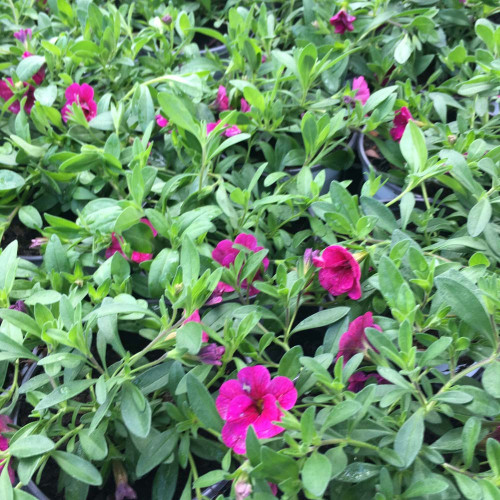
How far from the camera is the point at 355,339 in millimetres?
700

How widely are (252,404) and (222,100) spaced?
68 cm

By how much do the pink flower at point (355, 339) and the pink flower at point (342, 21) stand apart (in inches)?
30.4

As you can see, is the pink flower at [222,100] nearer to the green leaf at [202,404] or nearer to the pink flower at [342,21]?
the pink flower at [342,21]

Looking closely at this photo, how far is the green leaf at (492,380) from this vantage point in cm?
59

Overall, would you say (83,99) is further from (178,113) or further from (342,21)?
(342,21)

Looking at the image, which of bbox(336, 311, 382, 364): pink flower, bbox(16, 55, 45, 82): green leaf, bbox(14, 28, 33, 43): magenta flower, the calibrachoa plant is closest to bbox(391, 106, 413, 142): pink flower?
the calibrachoa plant

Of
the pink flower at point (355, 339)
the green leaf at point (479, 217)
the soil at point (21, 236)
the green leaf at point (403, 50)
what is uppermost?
the green leaf at point (403, 50)

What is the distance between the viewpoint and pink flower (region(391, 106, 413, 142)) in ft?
3.50

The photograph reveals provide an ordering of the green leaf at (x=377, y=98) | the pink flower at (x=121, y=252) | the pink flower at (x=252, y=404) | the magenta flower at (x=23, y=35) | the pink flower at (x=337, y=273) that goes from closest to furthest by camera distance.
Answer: the pink flower at (x=252, y=404), the pink flower at (x=337, y=273), the pink flower at (x=121, y=252), the green leaf at (x=377, y=98), the magenta flower at (x=23, y=35)

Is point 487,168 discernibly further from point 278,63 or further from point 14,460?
point 14,460

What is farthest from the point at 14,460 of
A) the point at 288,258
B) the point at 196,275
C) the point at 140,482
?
the point at 288,258

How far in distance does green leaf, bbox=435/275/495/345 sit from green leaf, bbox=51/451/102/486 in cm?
45

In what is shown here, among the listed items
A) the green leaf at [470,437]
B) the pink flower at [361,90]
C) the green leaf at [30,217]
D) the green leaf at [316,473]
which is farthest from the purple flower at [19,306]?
the pink flower at [361,90]

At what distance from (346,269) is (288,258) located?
0.13m
